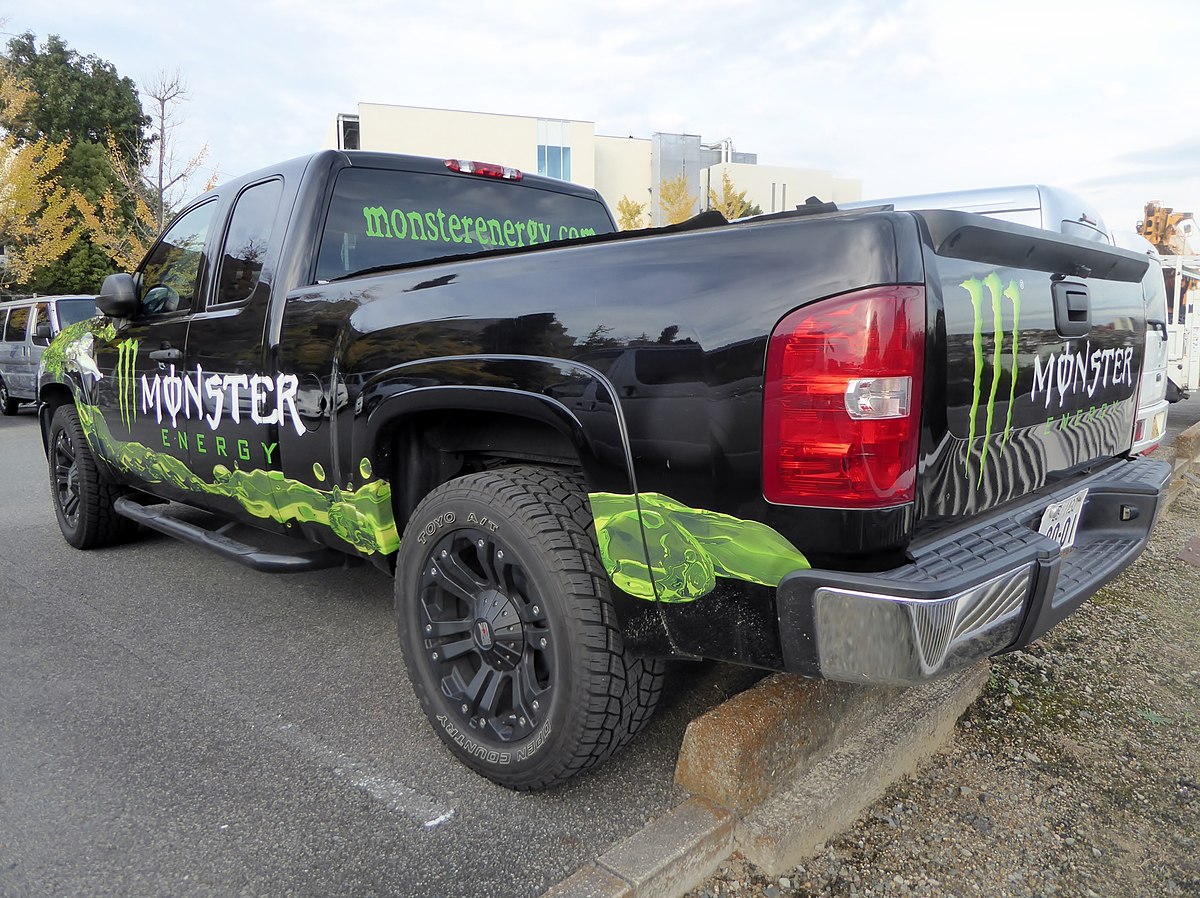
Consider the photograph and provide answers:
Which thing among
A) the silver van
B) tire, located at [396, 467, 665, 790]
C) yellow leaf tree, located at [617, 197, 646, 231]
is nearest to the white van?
tire, located at [396, 467, 665, 790]

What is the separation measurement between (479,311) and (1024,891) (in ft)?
6.55

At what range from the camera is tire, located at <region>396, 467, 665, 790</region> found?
2.13 meters

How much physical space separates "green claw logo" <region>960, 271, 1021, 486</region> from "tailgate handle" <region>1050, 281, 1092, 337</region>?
23cm

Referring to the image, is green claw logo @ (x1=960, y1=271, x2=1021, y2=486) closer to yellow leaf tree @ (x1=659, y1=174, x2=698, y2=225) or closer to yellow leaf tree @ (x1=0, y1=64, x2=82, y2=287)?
yellow leaf tree @ (x1=0, y1=64, x2=82, y2=287)

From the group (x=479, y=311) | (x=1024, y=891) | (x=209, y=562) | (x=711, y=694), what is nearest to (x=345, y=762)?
(x=711, y=694)

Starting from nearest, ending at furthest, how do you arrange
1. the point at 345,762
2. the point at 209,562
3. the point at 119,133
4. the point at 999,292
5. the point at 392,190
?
the point at 999,292
the point at 345,762
the point at 392,190
the point at 209,562
the point at 119,133

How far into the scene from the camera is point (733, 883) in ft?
6.72

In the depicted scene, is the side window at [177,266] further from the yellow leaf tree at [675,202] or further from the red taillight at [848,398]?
the yellow leaf tree at [675,202]

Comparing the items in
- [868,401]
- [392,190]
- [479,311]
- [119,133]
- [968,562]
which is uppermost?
[119,133]

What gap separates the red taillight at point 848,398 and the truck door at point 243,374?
1.90 meters

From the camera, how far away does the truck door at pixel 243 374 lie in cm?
312

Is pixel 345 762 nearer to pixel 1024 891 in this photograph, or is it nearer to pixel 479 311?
pixel 479 311

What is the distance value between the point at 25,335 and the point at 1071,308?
50.1 feet

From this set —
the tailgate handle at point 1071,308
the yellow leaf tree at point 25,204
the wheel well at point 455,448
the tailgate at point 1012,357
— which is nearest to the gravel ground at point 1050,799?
the tailgate at point 1012,357
